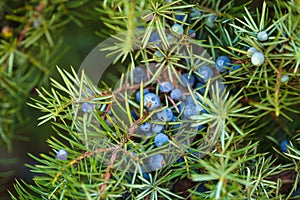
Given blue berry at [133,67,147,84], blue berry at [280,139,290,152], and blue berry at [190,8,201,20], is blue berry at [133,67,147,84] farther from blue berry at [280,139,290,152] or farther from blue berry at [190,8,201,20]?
blue berry at [280,139,290,152]

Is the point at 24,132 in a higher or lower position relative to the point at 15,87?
lower

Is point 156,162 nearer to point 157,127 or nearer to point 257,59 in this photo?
point 157,127

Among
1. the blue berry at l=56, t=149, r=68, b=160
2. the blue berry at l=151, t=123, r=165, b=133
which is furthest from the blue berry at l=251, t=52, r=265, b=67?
the blue berry at l=56, t=149, r=68, b=160

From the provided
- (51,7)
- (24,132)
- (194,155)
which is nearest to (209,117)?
(194,155)

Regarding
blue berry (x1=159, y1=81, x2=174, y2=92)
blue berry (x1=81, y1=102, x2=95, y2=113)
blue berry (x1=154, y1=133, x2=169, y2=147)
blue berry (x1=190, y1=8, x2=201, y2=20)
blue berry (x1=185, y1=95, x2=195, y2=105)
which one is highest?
blue berry (x1=190, y1=8, x2=201, y2=20)

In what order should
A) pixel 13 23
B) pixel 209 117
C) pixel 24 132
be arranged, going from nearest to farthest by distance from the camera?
pixel 209 117 → pixel 13 23 → pixel 24 132

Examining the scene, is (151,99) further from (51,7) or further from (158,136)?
(51,7)
